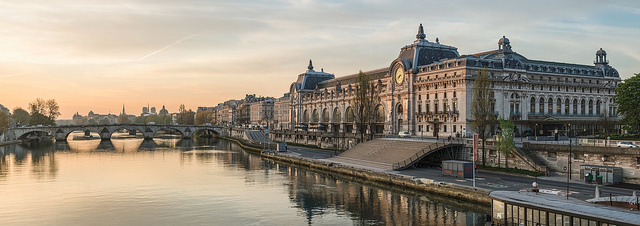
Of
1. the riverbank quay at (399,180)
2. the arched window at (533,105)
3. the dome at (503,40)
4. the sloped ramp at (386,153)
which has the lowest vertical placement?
the riverbank quay at (399,180)

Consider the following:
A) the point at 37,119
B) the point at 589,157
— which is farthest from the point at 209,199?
the point at 37,119

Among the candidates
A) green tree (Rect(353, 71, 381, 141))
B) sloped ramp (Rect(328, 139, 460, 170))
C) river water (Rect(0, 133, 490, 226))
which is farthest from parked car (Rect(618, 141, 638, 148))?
green tree (Rect(353, 71, 381, 141))

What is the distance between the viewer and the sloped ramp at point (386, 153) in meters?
66.8

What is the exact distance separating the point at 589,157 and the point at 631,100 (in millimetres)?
23102

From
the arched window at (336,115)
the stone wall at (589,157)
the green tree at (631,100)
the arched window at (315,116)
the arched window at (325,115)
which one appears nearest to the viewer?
the stone wall at (589,157)

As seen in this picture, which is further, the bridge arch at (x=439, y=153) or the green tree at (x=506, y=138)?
the bridge arch at (x=439, y=153)

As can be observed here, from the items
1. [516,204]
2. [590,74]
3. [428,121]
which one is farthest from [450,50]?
[516,204]

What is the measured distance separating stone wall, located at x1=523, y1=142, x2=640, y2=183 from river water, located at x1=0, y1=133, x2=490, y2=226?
55.1 ft

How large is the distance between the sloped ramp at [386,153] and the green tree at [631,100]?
1039 inches

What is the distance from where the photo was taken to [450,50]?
357 ft

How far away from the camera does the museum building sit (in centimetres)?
8731

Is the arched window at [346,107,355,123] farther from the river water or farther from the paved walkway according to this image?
the paved walkway

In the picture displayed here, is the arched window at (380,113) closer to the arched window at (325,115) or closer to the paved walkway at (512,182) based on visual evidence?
the arched window at (325,115)

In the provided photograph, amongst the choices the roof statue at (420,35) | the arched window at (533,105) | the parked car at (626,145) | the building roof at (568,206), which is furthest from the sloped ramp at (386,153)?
the building roof at (568,206)
